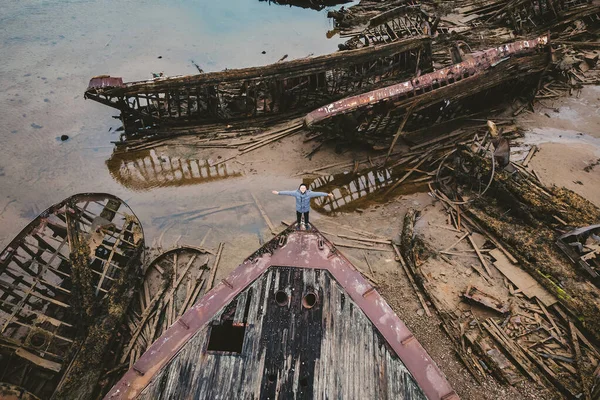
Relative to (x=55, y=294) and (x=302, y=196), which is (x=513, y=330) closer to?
(x=302, y=196)

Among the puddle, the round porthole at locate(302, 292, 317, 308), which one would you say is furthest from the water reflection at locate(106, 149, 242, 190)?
the puddle

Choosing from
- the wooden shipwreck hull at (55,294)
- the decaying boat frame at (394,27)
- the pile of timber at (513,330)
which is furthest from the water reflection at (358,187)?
the decaying boat frame at (394,27)

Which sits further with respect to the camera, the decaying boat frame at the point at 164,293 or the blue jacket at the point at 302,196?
the blue jacket at the point at 302,196

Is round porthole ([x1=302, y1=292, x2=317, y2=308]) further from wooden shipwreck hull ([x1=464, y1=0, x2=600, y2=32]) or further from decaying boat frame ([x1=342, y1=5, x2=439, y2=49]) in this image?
wooden shipwreck hull ([x1=464, y1=0, x2=600, y2=32])

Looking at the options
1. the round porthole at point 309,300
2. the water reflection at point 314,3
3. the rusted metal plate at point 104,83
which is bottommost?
the round porthole at point 309,300

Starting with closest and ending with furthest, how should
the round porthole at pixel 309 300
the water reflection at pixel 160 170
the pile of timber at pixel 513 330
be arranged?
the round porthole at pixel 309 300, the pile of timber at pixel 513 330, the water reflection at pixel 160 170

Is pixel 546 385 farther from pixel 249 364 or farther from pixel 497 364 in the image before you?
pixel 249 364

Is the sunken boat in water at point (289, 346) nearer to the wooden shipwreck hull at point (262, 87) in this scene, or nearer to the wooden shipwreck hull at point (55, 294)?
the wooden shipwreck hull at point (55, 294)

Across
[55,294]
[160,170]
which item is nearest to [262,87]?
[160,170]
